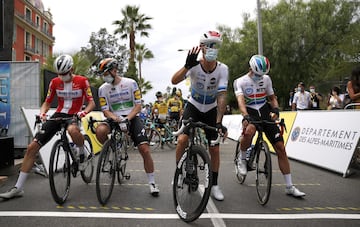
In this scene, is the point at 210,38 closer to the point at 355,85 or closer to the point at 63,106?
the point at 63,106

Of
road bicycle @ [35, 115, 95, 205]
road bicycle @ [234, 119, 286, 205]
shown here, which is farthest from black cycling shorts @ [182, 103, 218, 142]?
road bicycle @ [35, 115, 95, 205]

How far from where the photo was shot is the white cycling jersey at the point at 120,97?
507 cm

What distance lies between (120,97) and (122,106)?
0.49 ft

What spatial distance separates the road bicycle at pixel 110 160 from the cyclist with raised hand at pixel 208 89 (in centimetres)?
98

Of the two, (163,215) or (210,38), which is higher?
(210,38)

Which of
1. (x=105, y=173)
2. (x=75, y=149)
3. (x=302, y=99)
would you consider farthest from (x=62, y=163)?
(x=302, y=99)

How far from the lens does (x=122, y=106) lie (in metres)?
5.15

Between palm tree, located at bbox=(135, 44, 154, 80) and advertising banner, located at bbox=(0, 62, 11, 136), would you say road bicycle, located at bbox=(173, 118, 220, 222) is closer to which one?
advertising banner, located at bbox=(0, 62, 11, 136)

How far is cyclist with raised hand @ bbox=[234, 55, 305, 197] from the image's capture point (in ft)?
16.2

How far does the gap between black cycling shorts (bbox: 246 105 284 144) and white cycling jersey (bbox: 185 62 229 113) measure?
82cm

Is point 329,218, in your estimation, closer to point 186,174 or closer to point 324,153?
point 186,174

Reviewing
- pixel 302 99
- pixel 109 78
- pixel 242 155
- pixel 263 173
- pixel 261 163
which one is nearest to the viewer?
pixel 263 173

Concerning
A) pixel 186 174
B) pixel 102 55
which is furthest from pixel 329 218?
pixel 102 55

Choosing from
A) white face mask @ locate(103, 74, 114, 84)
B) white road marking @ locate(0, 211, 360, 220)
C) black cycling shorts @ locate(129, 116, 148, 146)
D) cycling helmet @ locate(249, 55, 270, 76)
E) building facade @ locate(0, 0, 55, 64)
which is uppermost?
building facade @ locate(0, 0, 55, 64)
